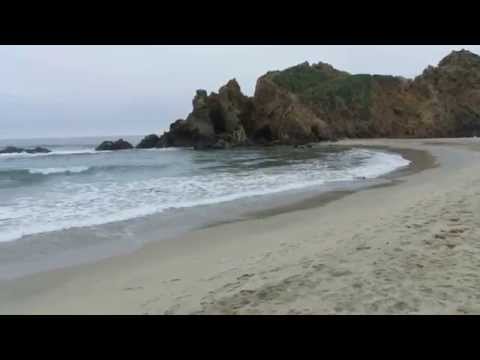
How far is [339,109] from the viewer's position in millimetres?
76062

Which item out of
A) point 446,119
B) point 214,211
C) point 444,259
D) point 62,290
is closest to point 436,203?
point 444,259

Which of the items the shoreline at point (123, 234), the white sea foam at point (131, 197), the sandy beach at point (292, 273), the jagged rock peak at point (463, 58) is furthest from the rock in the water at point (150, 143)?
the jagged rock peak at point (463, 58)

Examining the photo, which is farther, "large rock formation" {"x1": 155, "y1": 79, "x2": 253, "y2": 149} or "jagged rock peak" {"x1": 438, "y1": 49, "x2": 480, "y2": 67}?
"jagged rock peak" {"x1": 438, "y1": 49, "x2": 480, "y2": 67}

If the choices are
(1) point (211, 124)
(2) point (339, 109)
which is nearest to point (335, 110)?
(2) point (339, 109)

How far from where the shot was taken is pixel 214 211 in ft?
35.6

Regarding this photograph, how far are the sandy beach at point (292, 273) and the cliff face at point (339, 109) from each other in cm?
4414

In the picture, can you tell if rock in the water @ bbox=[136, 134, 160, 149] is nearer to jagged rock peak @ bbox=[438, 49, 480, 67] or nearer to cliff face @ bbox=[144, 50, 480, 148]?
cliff face @ bbox=[144, 50, 480, 148]

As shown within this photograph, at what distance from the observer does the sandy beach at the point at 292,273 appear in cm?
403

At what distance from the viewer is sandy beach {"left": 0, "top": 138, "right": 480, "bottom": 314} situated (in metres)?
4.03

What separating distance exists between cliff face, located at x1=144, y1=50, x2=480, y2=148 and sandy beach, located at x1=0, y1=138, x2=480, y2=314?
44140mm

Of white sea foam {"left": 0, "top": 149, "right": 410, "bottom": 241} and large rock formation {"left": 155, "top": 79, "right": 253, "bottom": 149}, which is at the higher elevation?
large rock formation {"left": 155, "top": 79, "right": 253, "bottom": 149}

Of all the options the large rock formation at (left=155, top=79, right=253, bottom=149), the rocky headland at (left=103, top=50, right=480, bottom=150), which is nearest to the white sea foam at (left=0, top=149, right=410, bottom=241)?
the rocky headland at (left=103, top=50, right=480, bottom=150)

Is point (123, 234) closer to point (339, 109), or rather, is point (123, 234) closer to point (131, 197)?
point (131, 197)
